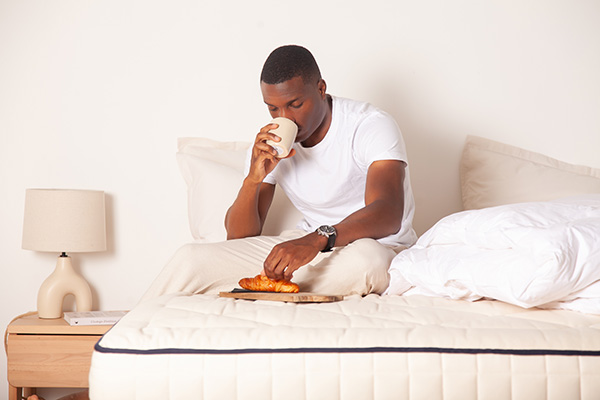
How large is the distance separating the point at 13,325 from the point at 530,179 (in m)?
2.11

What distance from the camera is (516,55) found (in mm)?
2830

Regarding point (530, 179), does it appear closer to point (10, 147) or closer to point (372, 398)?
point (372, 398)

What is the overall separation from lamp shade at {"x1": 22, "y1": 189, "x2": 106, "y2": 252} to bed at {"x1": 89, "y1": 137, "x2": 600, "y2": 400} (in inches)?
40.4

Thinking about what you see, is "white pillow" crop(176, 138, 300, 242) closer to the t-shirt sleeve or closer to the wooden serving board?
the t-shirt sleeve

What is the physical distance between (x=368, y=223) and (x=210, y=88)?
1248mm

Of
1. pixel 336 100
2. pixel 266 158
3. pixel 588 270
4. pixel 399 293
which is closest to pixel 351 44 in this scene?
pixel 336 100

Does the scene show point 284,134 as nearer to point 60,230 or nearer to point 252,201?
point 252,201

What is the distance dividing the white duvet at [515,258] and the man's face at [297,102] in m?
0.60


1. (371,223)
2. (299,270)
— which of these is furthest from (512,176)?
(299,270)

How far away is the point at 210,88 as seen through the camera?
2.79 metres

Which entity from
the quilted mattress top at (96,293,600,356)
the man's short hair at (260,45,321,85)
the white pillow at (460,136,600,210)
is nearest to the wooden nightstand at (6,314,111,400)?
the quilted mattress top at (96,293,600,356)

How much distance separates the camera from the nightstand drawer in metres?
2.21

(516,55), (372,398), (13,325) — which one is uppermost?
(516,55)

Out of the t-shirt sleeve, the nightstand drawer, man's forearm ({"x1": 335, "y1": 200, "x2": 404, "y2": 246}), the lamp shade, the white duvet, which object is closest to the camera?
the white duvet
